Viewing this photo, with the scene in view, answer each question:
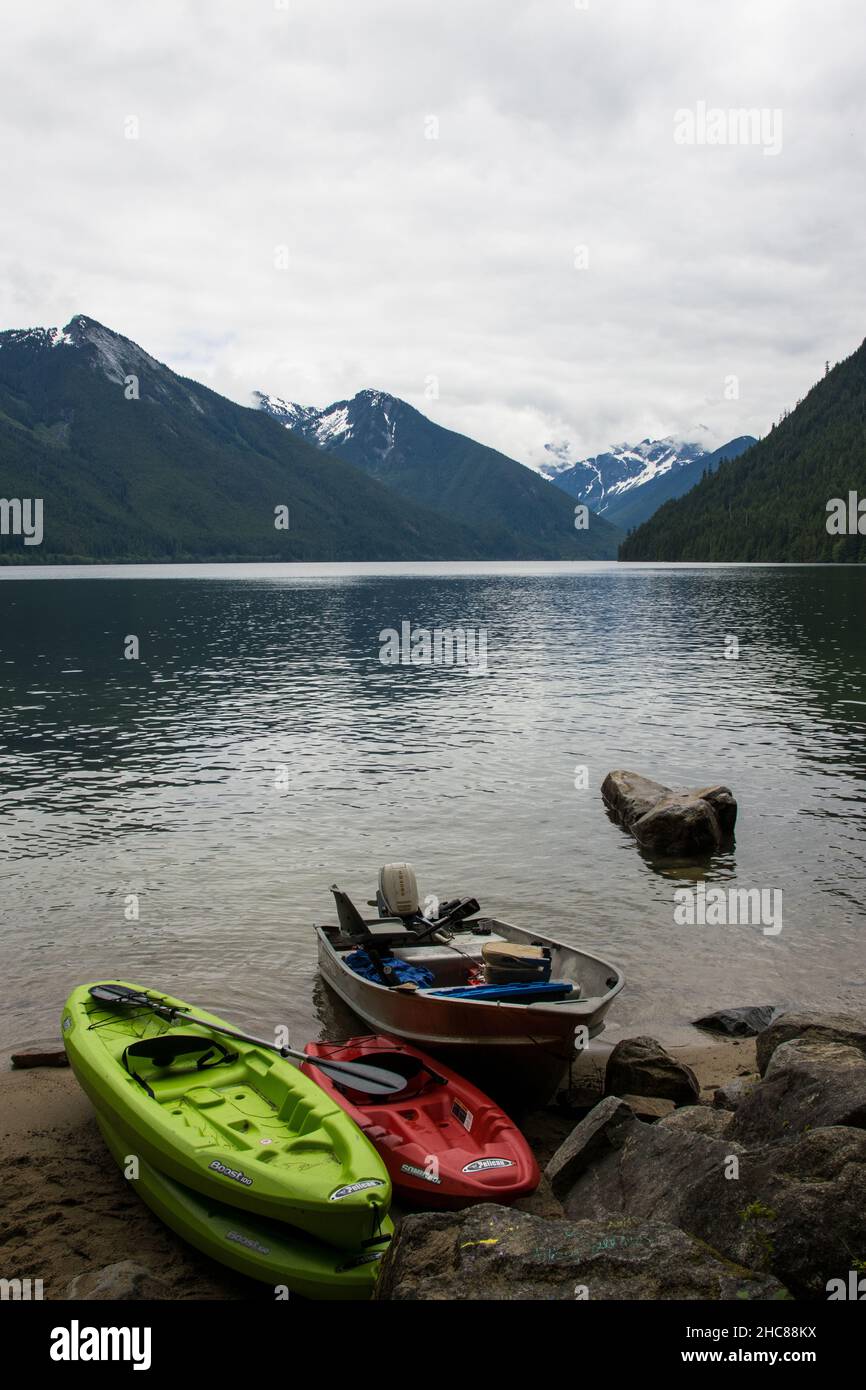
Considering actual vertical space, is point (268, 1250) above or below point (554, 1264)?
below

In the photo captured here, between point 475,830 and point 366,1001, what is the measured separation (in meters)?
14.2

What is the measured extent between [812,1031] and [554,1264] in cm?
728

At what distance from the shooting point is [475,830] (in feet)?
99.6

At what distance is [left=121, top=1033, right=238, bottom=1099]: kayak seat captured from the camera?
13383 millimetres

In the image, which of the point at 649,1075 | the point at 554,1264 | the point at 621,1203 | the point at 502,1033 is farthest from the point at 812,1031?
the point at 554,1264

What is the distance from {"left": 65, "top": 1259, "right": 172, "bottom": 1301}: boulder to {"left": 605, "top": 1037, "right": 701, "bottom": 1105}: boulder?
733 centimetres

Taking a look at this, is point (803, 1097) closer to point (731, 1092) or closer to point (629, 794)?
point (731, 1092)

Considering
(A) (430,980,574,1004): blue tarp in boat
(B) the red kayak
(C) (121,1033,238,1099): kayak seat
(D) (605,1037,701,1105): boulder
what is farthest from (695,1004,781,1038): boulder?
(C) (121,1033,238,1099): kayak seat

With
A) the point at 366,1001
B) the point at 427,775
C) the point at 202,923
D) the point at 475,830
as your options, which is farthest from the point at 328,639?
the point at 366,1001

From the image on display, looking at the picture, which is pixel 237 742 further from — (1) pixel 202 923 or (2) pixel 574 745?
(1) pixel 202 923

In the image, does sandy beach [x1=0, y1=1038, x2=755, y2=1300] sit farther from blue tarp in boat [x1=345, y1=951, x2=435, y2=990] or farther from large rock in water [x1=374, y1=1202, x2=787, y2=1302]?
blue tarp in boat [x1=345, y1=951, x2=435, y2=990]

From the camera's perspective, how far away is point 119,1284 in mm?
9500

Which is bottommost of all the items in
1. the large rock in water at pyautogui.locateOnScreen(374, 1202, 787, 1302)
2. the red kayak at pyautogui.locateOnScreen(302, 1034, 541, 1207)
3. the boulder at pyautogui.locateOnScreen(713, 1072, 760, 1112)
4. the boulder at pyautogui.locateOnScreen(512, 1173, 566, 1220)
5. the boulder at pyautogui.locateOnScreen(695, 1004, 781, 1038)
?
the boulder at pyautogui.locateOnScreen(695, 1004, 781, 1038)

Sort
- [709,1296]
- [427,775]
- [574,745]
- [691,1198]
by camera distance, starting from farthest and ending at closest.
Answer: [574,745] → [427,775] → [691,1198] → [709,1296]
